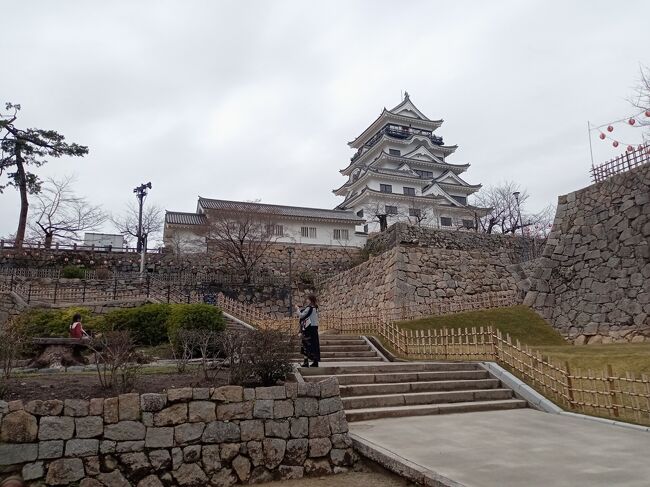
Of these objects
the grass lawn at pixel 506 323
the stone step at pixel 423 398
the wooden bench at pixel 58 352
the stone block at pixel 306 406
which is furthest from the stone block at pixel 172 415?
→ the grass lawn at pixel 506 323

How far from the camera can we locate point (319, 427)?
18.1 feet

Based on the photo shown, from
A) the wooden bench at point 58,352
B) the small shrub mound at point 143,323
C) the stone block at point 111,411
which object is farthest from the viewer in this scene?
the small shrub mound at point 143,323

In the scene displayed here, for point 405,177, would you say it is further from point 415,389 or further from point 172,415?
point 172,415

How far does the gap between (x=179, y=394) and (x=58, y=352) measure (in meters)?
5.76

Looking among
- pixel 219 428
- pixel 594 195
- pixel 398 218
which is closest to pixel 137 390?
pixel 219 428

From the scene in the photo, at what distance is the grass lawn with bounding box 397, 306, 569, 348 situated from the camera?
14.8 meters

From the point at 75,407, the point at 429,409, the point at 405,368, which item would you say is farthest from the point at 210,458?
the point at 405,368

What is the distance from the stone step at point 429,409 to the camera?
6727 millimetres

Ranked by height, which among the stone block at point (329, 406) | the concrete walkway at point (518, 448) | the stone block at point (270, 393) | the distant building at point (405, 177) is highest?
the distant building at point (405, 177)

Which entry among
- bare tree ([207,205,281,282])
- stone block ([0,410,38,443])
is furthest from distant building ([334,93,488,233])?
stone block ([0,410,38,443])

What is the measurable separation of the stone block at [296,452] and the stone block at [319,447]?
0.21ft

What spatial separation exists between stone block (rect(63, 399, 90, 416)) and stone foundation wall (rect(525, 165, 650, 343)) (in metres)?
15.4

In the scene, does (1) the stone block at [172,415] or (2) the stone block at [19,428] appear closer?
(2) the stone block at [19,428]

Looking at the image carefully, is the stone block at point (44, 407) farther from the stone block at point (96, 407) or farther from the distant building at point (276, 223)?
the distant building at point (276, 223)
